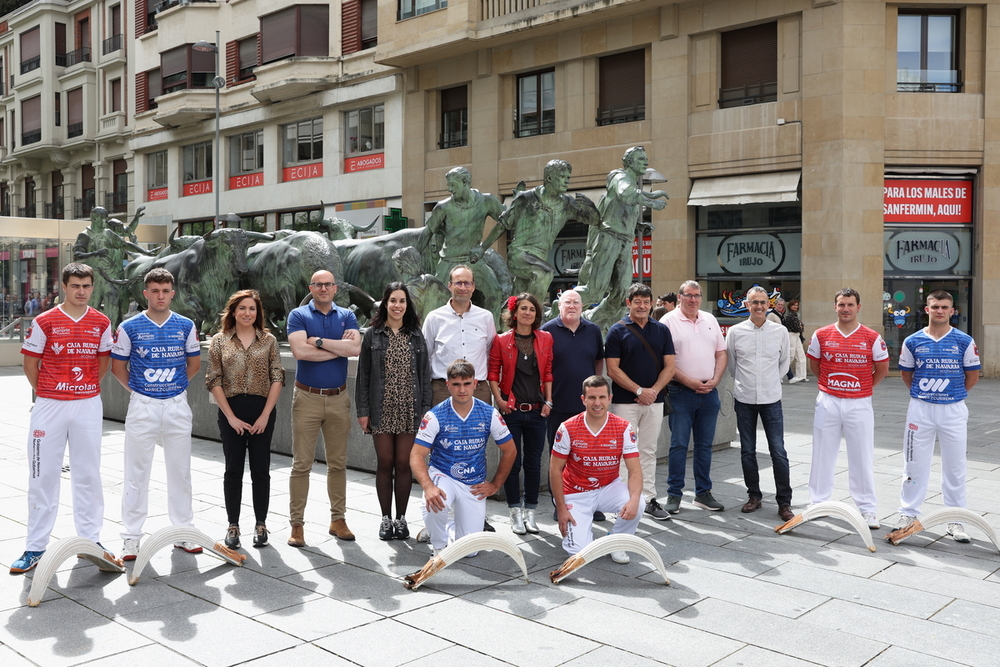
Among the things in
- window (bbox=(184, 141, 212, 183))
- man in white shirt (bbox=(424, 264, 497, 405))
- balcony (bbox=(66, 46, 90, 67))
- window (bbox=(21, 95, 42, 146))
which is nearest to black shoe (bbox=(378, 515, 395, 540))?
man in white shirt (bbox=(424, 264, 497, 405))

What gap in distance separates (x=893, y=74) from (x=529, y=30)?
8483 mm

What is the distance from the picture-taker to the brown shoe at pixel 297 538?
6.07m

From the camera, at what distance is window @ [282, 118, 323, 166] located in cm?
2921

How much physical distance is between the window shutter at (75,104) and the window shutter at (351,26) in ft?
58.3

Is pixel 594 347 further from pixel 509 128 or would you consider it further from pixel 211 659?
pixel 509 128

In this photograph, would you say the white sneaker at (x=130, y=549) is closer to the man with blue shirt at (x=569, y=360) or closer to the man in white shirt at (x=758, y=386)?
the man with blue shirt at (x=569, y=360)

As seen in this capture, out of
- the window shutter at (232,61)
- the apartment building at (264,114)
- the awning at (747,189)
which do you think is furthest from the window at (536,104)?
the window shutter at (232,61)

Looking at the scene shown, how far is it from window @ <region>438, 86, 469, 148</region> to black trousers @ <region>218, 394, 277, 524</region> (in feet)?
65.1

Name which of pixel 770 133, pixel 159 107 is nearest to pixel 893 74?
pixel 770 133

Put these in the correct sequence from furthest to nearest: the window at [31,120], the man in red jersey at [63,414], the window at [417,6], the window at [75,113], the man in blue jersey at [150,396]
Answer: the window at [31,120], the window at [75,113], the window at [417,6], the man in blue jersey at [150,396], the man in red jersey at [63,414]

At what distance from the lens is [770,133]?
19438mm

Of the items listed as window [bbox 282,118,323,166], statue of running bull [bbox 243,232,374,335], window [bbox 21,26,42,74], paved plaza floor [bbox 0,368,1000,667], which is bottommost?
paved plaza floor [bbox 0,368,1000,667]

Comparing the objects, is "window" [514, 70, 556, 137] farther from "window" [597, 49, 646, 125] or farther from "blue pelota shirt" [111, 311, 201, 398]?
"blue pelota shirt" [111, 311, 201, 398]

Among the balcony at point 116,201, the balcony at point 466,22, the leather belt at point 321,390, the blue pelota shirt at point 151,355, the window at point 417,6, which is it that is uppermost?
the window at point 417,6
